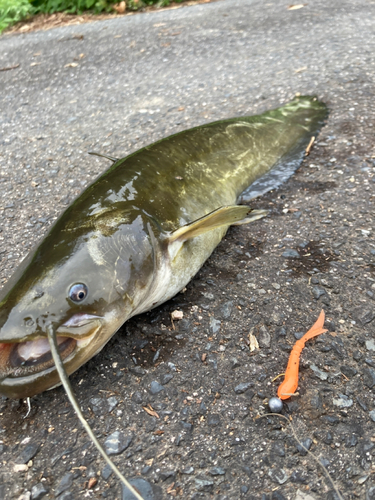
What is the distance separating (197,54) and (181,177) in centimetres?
351

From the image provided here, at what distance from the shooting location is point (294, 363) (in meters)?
1.82

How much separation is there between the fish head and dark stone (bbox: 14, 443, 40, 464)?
0.76ft

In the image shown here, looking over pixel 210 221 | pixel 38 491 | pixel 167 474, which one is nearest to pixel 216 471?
pixel 167 474

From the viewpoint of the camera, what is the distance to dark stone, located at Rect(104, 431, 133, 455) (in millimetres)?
1573

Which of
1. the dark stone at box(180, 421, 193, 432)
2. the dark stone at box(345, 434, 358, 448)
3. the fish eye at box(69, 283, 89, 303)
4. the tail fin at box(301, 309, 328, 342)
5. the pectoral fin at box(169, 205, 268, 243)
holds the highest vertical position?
the fish eye at box(69, 283, 89, 303)

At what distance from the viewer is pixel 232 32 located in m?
5.67

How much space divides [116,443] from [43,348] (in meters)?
0.47

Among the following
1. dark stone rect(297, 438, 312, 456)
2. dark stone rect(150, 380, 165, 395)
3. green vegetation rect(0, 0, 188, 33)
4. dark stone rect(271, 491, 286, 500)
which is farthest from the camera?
green vegetation rect(0, 0, 188, 33)

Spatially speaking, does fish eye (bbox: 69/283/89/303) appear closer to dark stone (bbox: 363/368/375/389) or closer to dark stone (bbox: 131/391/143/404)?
dark stone (bbox: 131/391/143/404)

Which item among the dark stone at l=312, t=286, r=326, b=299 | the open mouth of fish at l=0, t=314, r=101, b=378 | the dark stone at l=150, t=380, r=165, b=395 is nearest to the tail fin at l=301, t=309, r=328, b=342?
the dark stone at l=312, t=286, r=326, b=299

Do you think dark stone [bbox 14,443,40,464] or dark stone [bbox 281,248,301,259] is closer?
dark stone [bbox 14,443,40,464]

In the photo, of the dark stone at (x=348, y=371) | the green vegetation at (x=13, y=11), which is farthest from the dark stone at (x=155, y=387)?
the green vegetation at (x=13, y=11)

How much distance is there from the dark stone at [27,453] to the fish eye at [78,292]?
59 centimetres

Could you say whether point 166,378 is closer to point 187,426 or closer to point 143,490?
point 187,426
